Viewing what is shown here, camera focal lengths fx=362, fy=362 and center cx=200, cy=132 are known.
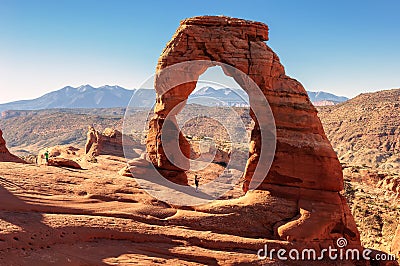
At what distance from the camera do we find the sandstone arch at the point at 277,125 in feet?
53.1

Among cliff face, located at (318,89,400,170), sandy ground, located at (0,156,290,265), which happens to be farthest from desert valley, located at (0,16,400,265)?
cliff face, located at (318,89,400,170)

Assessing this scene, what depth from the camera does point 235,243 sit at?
1412 centimetres

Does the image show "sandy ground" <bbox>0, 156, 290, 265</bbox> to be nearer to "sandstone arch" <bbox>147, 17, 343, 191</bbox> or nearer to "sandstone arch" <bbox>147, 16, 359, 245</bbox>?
"sandstone arch" <bbox>147, 16, 359, 245</bbox>

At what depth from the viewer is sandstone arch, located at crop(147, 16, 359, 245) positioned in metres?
16.2

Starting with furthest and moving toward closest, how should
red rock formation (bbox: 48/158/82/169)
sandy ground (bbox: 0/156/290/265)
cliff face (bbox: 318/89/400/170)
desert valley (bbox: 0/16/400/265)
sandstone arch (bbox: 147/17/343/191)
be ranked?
cliff face (bbox: 318/89/400/170), red rock formation (bbox: 48/158/82/169), sandstone arch (bbox: 147/17/343/191), desert valley (bbox: 0/16/400/265), sandy ground (bbox: 0/156/290/265)

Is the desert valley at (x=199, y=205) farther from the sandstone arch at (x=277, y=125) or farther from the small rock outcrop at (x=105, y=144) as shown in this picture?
the small rock outcrop at (x=105, y=144)

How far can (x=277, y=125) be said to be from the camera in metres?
17.6

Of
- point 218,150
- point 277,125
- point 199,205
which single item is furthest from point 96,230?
point 218,150

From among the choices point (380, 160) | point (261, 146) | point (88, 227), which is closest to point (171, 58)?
point (261, 146)

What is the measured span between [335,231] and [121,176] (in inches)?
430

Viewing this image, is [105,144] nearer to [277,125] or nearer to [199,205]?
[199,205]

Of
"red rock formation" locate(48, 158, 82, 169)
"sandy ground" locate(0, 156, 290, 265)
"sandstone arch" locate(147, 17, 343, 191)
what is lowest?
"sandy ground" locate(0, 156, 290, 265)

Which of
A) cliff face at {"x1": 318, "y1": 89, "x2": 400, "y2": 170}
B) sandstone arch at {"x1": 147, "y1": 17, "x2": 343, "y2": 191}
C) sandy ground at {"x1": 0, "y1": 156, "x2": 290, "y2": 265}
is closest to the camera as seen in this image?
sandy ground at {"x1": 0, "y1": 156, "x2": 290, "y2": 265}

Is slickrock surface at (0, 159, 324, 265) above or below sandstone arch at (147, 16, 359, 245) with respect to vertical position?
below
